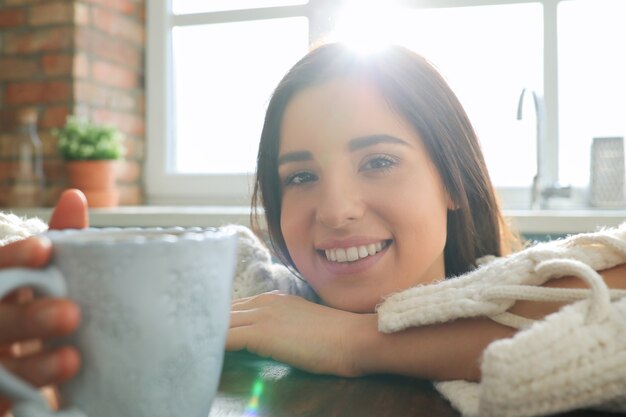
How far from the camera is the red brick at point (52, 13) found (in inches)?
83.4

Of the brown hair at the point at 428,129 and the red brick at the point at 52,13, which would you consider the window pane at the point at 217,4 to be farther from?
the brown hair at the point at 428,129

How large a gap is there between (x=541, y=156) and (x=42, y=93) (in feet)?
5.52

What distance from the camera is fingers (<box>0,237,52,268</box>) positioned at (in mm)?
277

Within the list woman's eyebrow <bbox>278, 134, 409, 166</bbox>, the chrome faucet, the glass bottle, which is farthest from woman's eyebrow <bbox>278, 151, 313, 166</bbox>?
the glass bottle

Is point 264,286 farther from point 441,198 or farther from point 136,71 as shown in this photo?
point 136,71

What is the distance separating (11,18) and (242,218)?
1217mm

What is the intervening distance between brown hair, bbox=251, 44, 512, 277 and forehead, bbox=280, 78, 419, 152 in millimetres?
14

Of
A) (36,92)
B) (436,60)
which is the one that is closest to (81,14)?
(36,92)

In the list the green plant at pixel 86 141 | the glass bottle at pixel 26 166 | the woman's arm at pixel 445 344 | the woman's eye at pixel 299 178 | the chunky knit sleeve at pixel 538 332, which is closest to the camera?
the chunky knit sleeve at pixel 538 332

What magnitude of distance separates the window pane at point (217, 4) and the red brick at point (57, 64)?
1.79 feet

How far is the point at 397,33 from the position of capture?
7.52ft

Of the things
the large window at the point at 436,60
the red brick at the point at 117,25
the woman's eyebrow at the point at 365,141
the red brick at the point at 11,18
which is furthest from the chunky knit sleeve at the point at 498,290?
the red brick at the point at 11,18

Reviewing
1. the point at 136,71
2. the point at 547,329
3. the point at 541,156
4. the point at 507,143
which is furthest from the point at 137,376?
the point at 136,71

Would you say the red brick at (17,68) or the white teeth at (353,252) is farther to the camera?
the red brick at (17,68)
